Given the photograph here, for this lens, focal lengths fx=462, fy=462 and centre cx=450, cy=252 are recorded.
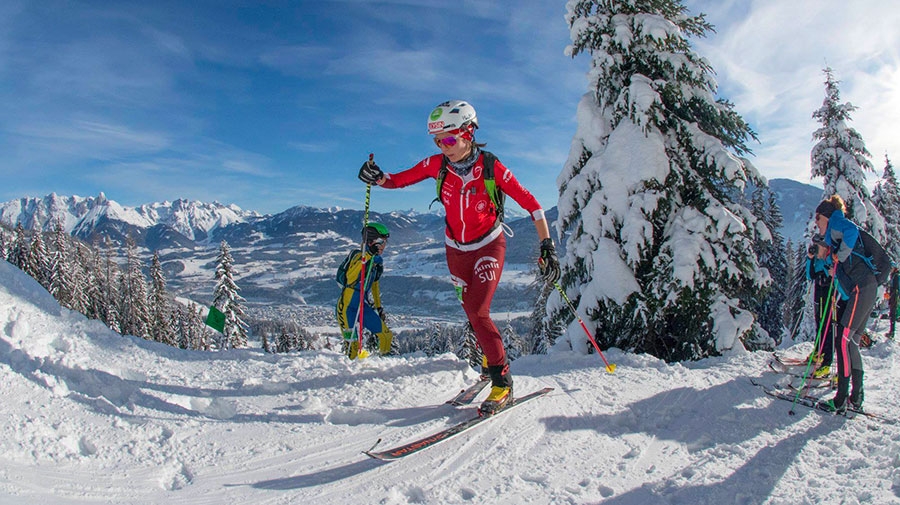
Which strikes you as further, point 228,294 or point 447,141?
point 228,294

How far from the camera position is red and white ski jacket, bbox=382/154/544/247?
4.73 meters

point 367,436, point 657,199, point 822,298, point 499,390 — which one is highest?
point 657,199

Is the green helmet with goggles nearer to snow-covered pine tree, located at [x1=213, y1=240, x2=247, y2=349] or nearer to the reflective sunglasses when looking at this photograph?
the reflective sunglasses

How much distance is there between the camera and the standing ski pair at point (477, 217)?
15.2 ft

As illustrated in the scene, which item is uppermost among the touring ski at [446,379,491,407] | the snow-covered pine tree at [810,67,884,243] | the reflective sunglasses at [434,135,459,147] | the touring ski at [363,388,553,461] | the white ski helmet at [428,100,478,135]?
the snow-covered pine tree at [810,67,884,243]

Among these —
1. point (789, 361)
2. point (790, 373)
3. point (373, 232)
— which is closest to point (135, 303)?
point (373, 232)

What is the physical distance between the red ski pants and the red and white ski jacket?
16 centimetres

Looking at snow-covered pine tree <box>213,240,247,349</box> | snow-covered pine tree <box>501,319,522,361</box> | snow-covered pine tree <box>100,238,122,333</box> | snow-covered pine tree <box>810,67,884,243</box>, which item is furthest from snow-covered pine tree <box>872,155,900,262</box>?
snow-covered pine tree <box>100,238,122,333</box>

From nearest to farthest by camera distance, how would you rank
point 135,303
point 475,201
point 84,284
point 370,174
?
1. point 475,201
2. point 370,174
3. point 135,303
4. point 84,284

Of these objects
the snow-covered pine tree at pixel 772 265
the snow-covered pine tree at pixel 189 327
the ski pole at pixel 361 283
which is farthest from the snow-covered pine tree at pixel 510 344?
the snow-covered pine tree at pixel 189 327

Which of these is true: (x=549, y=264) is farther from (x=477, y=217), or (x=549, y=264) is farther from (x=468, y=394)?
(x=468, y=394)

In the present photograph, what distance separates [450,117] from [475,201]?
0.87 m

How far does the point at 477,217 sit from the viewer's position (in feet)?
15.6

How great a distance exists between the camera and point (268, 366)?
581 centimetres
